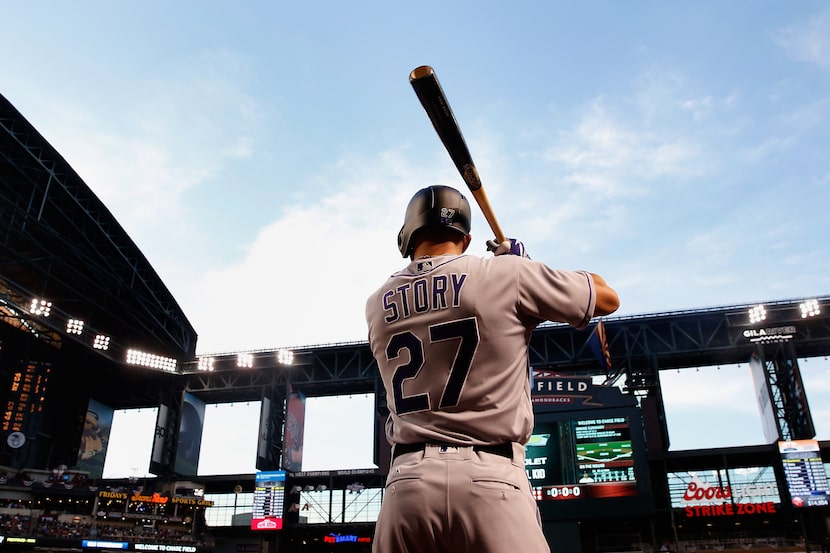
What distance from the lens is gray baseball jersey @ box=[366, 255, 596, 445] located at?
1.75 metres

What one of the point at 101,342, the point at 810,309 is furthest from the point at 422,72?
the point at 101,342

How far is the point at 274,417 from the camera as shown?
31359 millimetres

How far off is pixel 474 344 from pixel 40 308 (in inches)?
1175

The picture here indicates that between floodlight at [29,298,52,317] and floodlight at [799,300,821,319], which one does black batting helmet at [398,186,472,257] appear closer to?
floodlight at [29,298,52,317]

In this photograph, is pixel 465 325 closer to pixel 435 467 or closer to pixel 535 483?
pixel 435 467

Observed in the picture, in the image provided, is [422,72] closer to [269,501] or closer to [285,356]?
[269,501]

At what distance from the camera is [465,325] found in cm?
182

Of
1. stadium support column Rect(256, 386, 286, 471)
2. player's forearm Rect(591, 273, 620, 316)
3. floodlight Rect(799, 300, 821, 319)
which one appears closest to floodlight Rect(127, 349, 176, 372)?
stadium support column Rect(256, 386, 286, 471)

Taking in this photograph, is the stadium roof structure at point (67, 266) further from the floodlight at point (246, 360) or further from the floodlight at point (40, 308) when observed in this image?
the floodlight at point (246, 360)

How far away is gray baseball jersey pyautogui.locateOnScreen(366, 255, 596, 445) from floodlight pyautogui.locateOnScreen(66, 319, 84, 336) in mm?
30942

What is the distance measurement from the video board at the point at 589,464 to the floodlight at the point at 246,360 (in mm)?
16941

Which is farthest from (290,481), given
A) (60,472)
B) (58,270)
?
(58,270)

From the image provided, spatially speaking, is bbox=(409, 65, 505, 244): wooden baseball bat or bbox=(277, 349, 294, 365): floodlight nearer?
bbox=(409, 65, 505, 244): wooden baseball bat

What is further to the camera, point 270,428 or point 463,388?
point 270,428
